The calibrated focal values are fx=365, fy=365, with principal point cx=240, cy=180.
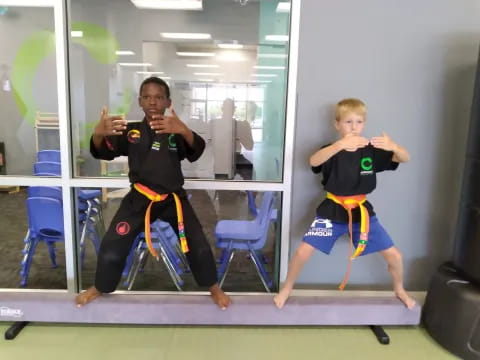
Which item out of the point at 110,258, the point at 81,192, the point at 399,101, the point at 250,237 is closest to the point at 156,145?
the point at 110,258

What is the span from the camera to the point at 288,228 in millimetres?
2438

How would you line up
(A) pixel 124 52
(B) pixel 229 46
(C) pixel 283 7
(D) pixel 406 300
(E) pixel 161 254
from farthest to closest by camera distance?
1. (B) pixel 229 46
2. (A) pixel 124 52
3. (E) pixel 161 254
4. (C) pixel 283 7
5. (D) pixel 406 300

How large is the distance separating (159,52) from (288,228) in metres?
1.68

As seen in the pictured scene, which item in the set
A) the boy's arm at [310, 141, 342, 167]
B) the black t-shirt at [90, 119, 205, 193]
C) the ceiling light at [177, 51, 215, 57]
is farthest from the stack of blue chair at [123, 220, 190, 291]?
the ceiling light at [177, 51, 215, 57]

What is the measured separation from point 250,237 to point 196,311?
A: 2.12 feet

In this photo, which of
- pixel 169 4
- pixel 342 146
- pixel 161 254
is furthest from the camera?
pixel 169 4

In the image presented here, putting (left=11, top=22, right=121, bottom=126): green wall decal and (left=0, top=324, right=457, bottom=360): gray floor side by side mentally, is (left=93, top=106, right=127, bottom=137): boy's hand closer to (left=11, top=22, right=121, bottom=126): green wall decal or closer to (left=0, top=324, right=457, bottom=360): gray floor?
(left=11, top=22, right=121, bottom=126): green wall decal

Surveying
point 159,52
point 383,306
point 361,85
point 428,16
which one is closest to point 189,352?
point 383,306

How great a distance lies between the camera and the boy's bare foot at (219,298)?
2098 millimetres

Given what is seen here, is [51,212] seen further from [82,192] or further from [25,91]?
[25,91]

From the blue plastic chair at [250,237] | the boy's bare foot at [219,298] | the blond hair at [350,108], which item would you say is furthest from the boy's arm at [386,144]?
the boy's bare foot at [219,298]

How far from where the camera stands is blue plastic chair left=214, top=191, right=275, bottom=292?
253 centimetres

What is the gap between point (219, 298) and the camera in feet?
6.98

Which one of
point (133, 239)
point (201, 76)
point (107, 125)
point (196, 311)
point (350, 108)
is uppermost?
point (201, 76)
